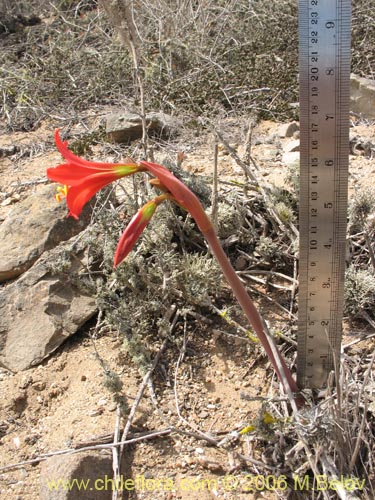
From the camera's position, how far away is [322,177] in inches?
54.1

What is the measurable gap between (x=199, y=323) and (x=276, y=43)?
3281 mm

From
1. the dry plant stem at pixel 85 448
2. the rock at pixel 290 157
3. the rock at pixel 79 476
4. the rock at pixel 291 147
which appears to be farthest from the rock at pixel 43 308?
the rock at pixel 291 147

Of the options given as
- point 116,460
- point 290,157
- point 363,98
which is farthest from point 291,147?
point 116,460

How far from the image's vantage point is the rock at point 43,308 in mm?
2059

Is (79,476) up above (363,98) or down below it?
below

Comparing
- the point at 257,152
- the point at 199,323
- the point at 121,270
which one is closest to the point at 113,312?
the point at 121,270

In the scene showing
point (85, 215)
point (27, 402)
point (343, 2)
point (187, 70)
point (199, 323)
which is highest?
point (343, 2)

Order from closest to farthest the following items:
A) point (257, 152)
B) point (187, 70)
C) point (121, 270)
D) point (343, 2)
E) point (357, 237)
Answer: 1. point (343, 2)
2. point (121, 270)
3. point (357, 237)
4. point (257, 152)
5. point (187, 70)

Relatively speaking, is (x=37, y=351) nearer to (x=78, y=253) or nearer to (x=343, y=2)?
(x=78, y=253)

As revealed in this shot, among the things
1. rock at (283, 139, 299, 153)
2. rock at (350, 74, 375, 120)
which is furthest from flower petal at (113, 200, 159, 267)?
rock at (350, 74, 375, 120)

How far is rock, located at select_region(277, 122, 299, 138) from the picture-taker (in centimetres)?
349

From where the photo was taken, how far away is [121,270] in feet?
6.70

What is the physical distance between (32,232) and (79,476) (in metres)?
1.21

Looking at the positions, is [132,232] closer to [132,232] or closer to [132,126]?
[132,232]
